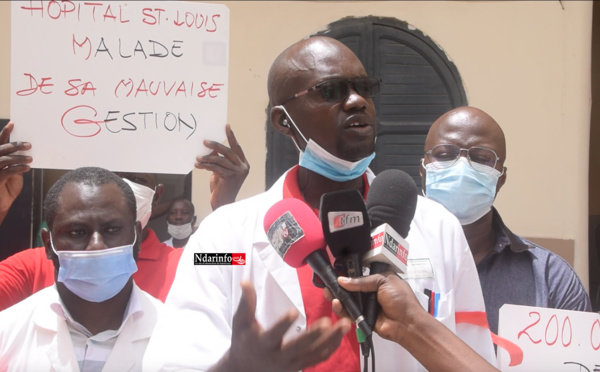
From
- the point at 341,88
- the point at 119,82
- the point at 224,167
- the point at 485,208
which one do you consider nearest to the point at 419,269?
the point at 341,88

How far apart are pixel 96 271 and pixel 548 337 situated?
1577mm

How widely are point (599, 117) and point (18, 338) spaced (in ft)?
21.5

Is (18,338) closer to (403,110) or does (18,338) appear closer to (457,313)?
(457,313)

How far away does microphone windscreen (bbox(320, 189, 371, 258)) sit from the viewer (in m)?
1.59

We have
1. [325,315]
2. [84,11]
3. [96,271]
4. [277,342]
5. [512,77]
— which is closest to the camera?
[277,342]

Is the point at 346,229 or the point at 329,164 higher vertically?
the point at 329,164

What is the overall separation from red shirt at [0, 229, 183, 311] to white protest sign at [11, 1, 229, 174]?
418 millimetres

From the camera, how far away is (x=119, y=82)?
277 cm

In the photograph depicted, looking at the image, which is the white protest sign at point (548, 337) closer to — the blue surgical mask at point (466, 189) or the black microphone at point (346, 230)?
the blue surgical mask at point (466, 189)

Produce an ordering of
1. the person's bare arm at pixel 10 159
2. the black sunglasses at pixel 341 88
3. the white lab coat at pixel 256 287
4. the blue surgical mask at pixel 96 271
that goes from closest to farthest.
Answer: the white lab coat at pixel 256 287 < the black sunglasses at pixel 341 88 < the blue surgical mask at pixel 96 271 < the person's bare arm at pixel 10 159

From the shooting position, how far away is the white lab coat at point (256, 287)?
5.92ft

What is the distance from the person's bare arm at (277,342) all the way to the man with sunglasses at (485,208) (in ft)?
4.74

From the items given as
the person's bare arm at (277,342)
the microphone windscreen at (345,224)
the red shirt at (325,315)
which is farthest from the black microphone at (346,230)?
the red shirt at (325,315)

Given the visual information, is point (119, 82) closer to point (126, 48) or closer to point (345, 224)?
point (126, 48)
